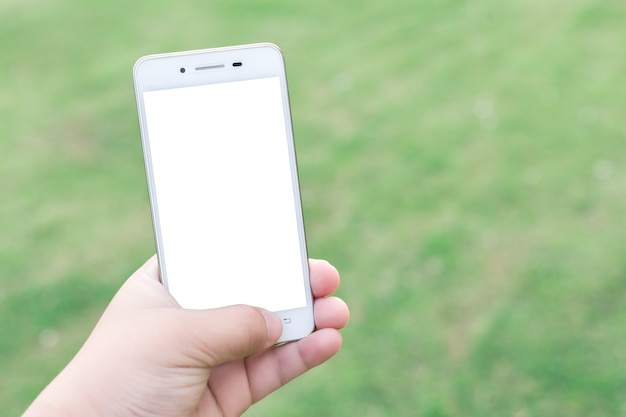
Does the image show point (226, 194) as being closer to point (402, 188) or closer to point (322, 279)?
point (322, 279)

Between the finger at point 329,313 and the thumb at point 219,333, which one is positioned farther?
the finger at point 329,313

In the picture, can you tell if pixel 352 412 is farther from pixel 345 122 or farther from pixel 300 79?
pixel 300 79

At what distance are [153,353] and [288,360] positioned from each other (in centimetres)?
45

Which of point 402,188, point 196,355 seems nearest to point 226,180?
point 196,355

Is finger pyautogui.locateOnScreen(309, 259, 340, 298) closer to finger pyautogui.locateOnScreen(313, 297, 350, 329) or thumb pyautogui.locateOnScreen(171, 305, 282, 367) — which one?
finger pyautogui.locateOnScreen(313, 297, 350, 329)

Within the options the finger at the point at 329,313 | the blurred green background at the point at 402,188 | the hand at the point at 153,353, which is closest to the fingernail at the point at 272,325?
the hand at the point at 153,353

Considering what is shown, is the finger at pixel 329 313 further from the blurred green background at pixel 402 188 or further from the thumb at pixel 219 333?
the blurred green background at pixel 402 188

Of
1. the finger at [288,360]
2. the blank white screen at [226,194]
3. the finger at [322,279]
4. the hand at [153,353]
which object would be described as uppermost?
the blank white screen at [226,194]

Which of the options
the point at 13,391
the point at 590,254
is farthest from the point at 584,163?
the point at 13,391

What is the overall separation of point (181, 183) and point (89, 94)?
3.08m

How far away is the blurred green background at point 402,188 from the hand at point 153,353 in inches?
46.4

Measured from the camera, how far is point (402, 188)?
392 cm

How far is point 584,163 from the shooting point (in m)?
3.91

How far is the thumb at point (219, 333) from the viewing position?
6.06 feet
